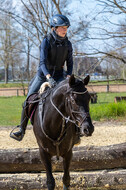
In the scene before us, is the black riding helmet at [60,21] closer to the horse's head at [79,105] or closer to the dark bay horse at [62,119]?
the dark bay horse at [62,119]

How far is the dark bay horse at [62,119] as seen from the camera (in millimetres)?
3216

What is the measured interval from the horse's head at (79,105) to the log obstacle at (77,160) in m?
2.46

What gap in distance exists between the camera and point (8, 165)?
5.55 metres

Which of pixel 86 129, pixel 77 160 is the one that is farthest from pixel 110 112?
pixel 86 129

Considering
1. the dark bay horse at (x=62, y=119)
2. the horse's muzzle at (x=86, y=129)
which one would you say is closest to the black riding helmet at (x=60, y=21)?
the dark bay horse at (x=62, y=119)

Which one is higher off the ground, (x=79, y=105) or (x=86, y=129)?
Result: (x=79, y=105)

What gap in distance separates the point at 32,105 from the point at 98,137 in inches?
177

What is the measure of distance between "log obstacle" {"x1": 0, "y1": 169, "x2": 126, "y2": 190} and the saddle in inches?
47.7

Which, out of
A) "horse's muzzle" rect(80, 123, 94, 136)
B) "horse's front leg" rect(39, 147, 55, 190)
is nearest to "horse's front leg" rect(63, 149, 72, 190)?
"horse's front leg" rect(39, 147, 55, 190)

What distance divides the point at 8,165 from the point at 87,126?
9.96ft

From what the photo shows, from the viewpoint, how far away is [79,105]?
10.5 ft

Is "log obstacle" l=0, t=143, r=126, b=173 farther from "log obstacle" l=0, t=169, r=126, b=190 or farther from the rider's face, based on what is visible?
the rider's face

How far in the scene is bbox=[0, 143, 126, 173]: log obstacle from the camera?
554cm

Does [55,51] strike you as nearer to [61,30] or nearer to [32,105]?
[61,30]
